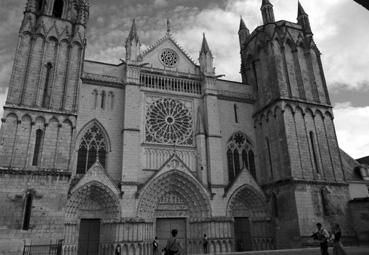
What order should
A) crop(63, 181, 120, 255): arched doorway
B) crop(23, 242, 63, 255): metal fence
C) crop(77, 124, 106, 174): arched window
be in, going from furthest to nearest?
1. crop(77, 124, 106, 174): arched window
2. crop(63, 181, 120, 255): arched doorway
3. crop(23, 242, 63, 255): metal fence

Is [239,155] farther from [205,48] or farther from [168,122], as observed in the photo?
[205,48]

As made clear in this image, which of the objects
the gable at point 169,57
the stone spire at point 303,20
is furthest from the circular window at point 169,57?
the stone spire at point 303,20

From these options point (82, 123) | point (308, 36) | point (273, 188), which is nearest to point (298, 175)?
point (273, 188)

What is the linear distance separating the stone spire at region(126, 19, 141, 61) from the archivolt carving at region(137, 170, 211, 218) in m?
8.95

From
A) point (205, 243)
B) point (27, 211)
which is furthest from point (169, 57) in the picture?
point (27, 211)

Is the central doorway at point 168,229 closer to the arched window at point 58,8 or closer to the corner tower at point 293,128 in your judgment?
the corner tower at point 293,128

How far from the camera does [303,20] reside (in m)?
26.9

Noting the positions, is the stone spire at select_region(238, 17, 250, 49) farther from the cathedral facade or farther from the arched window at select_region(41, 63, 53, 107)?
the arched window at select_region(41, 63, 53, 107)

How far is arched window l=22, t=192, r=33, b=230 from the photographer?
16359mm

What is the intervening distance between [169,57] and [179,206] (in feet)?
37.8

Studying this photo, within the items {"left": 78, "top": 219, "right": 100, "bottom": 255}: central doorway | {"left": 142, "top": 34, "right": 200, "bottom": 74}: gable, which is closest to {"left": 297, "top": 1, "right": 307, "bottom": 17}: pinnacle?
{"left": 142, "top": 34, "right": 200, "bottom": 74}: gable

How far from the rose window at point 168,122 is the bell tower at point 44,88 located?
539 cm

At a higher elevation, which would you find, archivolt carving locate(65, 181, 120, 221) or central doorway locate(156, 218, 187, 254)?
archivolt carving locate(65, 181, 120, 221)

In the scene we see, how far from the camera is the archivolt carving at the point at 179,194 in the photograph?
2036 centimetres
